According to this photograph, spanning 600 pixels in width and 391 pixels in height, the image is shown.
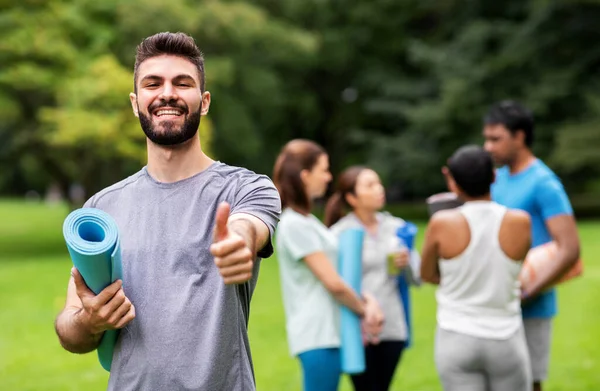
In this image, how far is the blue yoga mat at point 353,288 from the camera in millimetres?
4387

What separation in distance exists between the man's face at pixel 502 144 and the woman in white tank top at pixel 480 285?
1.80 ft

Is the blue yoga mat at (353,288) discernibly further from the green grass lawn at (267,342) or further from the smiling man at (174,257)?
the smiling man at (174,257)

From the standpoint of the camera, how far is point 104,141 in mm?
19703

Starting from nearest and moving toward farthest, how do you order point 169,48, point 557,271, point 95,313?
1. point 95,313
2. point 169,48
3. point 557,271

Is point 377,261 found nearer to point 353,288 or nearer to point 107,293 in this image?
point 353,288

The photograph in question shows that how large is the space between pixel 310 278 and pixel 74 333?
2.25 meters

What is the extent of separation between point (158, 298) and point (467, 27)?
98.1 ft

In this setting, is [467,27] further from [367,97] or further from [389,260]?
[389,260]

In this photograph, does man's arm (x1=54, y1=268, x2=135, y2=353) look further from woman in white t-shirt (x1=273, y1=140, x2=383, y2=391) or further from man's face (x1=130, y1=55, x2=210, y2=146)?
woman in white t-shirt (x1=273, y1=140, x2=383, y2=391)

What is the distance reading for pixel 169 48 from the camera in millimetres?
2494

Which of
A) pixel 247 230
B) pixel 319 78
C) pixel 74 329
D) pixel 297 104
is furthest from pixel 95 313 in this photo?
pixel 319 78

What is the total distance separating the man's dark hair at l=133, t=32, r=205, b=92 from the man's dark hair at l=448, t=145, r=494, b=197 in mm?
1927

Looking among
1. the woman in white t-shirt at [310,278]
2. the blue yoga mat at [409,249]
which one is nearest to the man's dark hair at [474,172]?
the woman in white t-shirt at [310,278]

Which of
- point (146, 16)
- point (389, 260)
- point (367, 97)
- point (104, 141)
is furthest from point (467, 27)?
point (389, 260)
